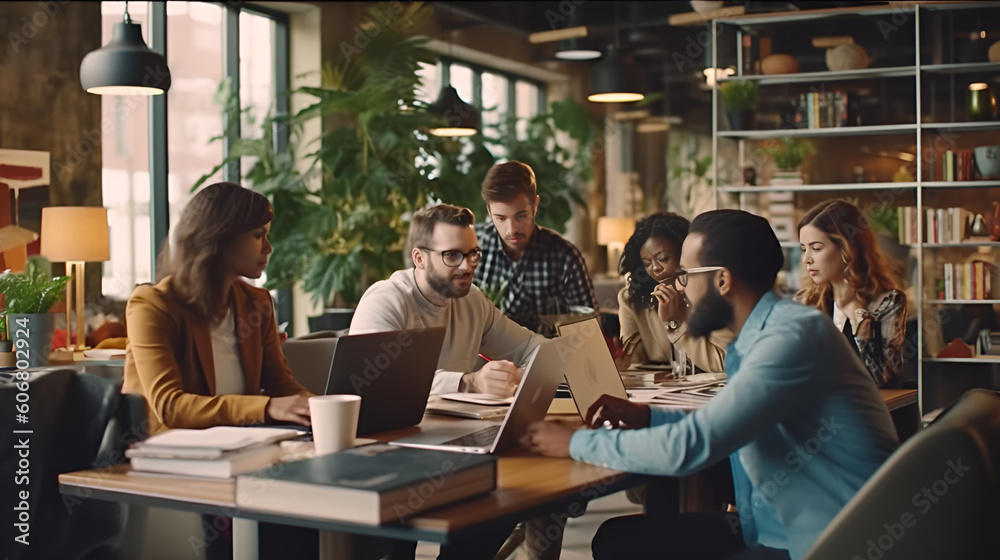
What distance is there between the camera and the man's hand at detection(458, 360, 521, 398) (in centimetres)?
259

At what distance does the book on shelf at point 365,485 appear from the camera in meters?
1.44

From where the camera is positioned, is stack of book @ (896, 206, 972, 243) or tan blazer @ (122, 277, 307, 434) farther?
stack of book @ (896, 206, 972, 243)

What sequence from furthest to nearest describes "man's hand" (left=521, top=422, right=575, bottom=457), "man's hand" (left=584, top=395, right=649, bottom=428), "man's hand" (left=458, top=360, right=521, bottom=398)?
1. "man's hand" (left=458, top=360, right=521, bottom=398)
2. "man's hand" (left=584, top=395, right=649, bottom=428)
3. "man's hand" (left=521, top=422, right=575, bottom=457)

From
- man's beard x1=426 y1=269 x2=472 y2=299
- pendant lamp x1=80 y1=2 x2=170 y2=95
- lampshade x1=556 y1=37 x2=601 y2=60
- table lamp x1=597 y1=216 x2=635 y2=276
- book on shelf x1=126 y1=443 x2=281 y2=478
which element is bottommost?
book on shelf x1=126 y1=443 x2=281 y2=478

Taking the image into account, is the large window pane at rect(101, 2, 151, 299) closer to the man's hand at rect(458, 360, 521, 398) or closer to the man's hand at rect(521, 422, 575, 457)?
the man's hand at rect(458, 360, 521, 398)

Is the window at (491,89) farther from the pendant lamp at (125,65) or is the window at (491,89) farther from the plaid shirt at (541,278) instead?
the plaid shirt at (541,278)

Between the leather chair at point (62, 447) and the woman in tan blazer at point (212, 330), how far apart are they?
0.13 meters

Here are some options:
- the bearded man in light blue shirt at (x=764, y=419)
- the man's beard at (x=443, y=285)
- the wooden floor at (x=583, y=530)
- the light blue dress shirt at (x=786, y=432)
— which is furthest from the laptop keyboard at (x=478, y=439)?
the wooden floor at (x=583, y=530)

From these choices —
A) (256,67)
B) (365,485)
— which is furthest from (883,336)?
(256,67)

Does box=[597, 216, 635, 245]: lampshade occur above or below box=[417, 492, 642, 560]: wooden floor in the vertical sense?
above

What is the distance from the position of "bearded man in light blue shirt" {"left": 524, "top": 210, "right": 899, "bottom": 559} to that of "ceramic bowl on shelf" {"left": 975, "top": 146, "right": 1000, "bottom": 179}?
4.66m

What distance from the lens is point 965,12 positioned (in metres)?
6.21

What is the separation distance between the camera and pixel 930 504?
1574mm

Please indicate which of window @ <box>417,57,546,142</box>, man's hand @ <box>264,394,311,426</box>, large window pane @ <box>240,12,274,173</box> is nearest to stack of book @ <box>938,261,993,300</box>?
window @ <box>417,57,546,142</box>
